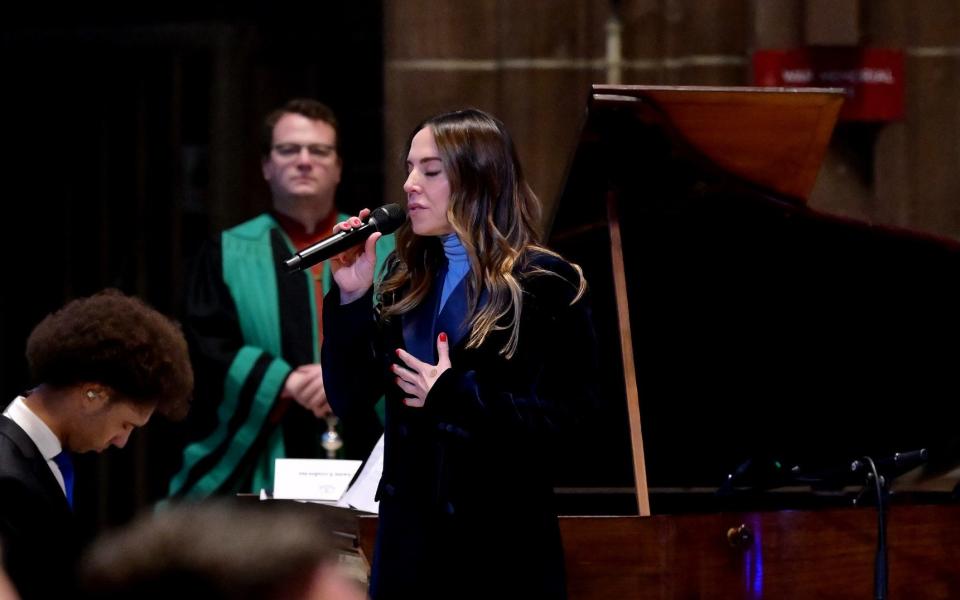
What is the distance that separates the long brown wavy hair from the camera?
2.88 metres

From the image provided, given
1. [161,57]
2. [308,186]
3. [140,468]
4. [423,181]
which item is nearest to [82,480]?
[140,468]

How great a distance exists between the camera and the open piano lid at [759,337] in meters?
4.21

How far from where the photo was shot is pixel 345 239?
287cm

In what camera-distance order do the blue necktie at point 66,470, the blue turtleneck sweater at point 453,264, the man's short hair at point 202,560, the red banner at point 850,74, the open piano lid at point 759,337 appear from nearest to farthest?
the man's short hair at point 202,560, the blue turtleneck sweater at point 453,264, the blue necktie at point 66,470, the open piano lid at point 759,337, the red banner at point 850,74

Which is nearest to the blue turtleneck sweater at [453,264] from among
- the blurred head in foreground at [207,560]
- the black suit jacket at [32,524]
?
the black suit jacket at [32,524]

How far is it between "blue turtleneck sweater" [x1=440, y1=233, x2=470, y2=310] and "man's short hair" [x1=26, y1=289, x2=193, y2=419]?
27.9 inches

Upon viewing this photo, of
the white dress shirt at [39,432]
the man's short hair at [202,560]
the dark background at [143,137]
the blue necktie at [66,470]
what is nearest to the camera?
the man's short hair at [202,560]

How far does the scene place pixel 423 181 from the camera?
298cm

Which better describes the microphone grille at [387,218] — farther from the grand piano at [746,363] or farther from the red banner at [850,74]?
the red banner at [850,74]

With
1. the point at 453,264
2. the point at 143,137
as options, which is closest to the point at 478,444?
the point at 453,264

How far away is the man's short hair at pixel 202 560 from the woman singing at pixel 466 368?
60.2 inches

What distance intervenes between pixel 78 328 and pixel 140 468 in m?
3.58

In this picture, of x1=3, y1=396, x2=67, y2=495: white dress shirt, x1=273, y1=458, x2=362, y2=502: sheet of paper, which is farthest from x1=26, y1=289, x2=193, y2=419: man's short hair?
x1=273, y1=458, x2=362, y2=502: sheet of paper

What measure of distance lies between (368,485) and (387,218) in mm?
815
